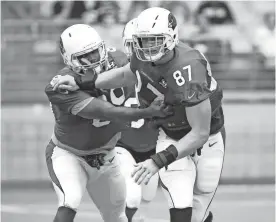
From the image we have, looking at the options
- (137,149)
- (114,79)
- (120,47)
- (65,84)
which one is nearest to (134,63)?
(114,79)

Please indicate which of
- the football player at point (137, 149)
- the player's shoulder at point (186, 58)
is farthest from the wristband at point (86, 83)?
the football player at point (137, 149)

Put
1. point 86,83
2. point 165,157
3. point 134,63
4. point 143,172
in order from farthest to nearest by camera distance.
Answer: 1. point 86,83
2. point 134,63
3. point 165,157
4. point 143,172

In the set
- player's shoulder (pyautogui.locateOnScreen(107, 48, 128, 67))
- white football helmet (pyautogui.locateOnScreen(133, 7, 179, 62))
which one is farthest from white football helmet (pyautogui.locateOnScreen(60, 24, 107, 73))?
white football helmet (pyautogui.locateOnScreen(133, 7, 179, 62))

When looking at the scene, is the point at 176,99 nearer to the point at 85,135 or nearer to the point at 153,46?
the point at 153,46

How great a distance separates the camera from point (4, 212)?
34.0 feet

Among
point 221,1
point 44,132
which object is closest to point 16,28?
point 44,132

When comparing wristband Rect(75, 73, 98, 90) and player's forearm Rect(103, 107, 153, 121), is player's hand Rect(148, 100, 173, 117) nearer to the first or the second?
player's forearm Rect(103, 107, 153, 121)

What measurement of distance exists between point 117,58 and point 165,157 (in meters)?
1.36

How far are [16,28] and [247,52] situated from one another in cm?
329

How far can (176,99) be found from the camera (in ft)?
20.4

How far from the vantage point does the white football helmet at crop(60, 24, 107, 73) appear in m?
6.94

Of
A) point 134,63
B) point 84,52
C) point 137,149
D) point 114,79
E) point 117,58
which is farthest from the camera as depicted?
point 137,149

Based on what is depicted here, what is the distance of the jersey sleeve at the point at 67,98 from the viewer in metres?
6.78

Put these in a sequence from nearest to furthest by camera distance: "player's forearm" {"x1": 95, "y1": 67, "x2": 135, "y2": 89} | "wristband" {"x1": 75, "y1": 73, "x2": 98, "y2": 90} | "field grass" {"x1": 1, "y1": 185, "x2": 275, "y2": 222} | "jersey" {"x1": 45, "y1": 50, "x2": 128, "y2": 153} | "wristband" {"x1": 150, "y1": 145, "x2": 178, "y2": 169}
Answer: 1. "wristband" {"x1": 150, "y1": 145, "x2": 178, "y2": 169}
2. "player's forearm" {"x1": 95, "y1": 67, "x2": 135, "y2": 89}
3. "wristband" {"x1": 75, "y1": 73, "x2": 98, "y2": 90}
4. "jersey" {"x1": 45, "y1": 50, "x2": 128, "y2": 153}
5. "field grass" {"x1": 1, "y1": 185, "x2": 275, "y2": 222}
